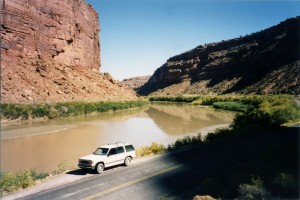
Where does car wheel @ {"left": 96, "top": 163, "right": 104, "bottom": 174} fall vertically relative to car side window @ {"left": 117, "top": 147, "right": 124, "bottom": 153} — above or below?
below

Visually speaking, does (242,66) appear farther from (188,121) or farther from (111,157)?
(111,157)

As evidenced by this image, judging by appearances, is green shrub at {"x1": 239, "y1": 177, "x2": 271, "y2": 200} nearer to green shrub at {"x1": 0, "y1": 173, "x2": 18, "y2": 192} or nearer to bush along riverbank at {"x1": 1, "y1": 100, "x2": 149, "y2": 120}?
green shrub at {"x1": 0, "y1": 173, "x2": 18, "y2": 192}

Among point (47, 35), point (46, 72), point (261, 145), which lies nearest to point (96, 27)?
point (47, 35)

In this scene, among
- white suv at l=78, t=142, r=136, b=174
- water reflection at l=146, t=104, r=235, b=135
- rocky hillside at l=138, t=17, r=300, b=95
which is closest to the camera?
white suv at l=78, t=142, r=136, b=174

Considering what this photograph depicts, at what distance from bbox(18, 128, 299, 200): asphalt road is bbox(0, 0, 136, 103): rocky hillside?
135 feet

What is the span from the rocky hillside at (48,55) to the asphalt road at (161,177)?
135ft

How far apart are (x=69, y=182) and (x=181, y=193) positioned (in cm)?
591

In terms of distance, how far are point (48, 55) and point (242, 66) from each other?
285ft

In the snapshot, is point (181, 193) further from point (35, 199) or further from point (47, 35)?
point (47, 35)

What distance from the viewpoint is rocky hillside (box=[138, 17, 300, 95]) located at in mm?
93188

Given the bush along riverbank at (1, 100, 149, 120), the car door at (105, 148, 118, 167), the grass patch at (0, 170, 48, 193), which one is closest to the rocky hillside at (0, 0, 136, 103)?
the bush along riverbank at (1, 100, 149, 120)

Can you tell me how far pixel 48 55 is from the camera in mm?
72000

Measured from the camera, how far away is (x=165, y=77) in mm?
179500

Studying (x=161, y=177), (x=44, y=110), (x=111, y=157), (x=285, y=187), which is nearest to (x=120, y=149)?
(x=111, y=157)
